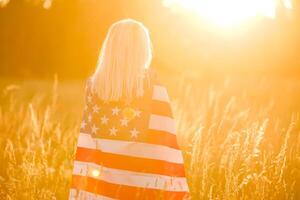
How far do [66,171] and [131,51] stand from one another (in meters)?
1.85

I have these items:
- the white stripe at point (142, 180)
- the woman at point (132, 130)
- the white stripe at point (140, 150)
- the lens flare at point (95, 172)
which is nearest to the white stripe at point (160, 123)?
the woman at point (132, 130)

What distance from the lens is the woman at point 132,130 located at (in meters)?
3.84

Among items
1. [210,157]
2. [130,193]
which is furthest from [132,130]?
[210,157]

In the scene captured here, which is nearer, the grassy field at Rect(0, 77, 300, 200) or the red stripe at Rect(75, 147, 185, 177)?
the red stripe at Rect(75, 147, 185, 177)

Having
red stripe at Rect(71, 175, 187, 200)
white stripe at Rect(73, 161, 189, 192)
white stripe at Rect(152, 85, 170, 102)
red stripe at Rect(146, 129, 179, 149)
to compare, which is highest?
white stripe at Rect(152, 85, 170, 102)

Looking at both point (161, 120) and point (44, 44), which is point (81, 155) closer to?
point (161, 120)

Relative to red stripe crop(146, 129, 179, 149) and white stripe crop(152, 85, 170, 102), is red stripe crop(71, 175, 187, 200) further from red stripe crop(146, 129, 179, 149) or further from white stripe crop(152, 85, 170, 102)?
white stripe crop(152, 85, 170, 102)

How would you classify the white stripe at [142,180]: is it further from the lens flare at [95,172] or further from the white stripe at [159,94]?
the white stripe at [159,94]

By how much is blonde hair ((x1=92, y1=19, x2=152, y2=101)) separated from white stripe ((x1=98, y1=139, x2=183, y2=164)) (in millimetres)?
295

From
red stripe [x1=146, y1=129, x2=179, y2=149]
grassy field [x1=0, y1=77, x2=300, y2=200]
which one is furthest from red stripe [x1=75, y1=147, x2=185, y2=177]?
grassy field [x1=0, y1=77, x2=300, y2=200]

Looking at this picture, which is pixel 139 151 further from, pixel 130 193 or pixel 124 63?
pixel 124 63

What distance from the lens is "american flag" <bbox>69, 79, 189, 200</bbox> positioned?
3.84m

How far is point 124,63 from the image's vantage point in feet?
12.7

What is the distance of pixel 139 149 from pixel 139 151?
0.04 ft
